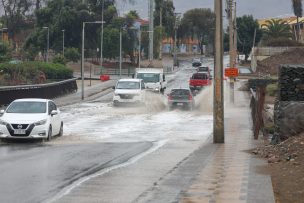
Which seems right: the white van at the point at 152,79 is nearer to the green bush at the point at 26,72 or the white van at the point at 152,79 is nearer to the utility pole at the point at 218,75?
the green bush at the point at 26,72

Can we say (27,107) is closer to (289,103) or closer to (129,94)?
(289,103)

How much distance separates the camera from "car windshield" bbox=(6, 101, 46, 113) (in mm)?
26203

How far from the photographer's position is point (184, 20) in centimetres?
19175

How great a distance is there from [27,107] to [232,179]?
44.3 feet

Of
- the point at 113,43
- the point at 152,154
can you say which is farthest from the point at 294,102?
the point at 113,43

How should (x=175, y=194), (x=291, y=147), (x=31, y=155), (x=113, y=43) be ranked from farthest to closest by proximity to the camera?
1. (x=113, y=43)
2. (x=31, y=155)
3. (x=291, y=147)
4. (x=175, y=194)

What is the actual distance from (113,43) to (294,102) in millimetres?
103785

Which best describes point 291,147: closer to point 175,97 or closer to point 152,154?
point 152,154

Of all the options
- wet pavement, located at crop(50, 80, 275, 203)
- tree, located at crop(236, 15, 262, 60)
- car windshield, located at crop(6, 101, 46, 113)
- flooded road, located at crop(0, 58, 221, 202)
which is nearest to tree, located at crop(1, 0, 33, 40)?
tree, located at crop(236, 15, 262, 60)

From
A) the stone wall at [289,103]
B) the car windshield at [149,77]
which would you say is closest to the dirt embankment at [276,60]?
the car windshield at [149,77]

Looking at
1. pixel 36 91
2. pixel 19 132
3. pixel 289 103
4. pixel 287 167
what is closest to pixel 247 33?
pixel 36 91

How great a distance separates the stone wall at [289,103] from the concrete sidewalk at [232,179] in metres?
1.25

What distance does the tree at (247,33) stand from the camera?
14488cm

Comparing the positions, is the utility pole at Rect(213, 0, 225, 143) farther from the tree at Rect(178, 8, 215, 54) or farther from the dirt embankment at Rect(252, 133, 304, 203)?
the tree at Rect(178, 8, 215, 54)
